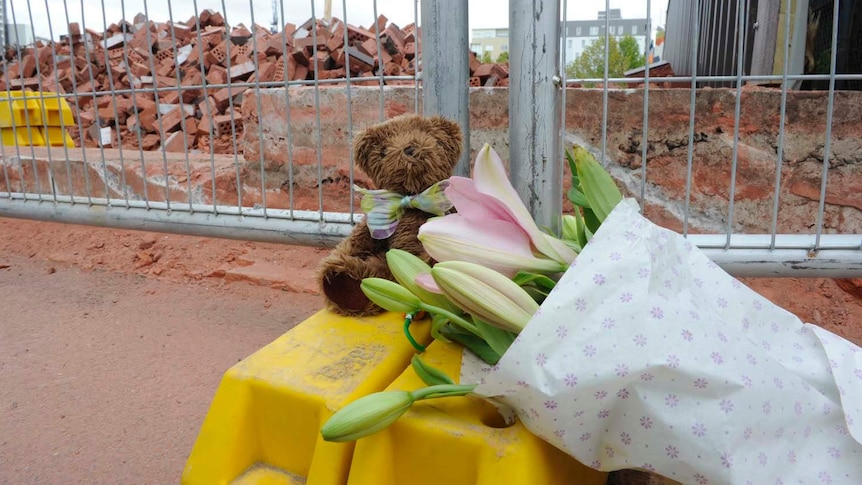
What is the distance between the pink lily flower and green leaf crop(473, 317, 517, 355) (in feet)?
0.28

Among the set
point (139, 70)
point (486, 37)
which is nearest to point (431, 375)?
point (139, 70)

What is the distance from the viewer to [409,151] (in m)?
1.24

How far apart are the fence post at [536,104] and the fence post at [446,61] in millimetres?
141

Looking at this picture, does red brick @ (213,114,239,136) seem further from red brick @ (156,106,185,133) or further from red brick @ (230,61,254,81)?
red brick @ (156,106,185,133)

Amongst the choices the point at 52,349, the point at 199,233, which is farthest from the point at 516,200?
the point at 52,349

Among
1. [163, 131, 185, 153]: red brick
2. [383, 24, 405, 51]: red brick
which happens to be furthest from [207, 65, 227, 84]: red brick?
[383, 24, 405, 51]: red brick

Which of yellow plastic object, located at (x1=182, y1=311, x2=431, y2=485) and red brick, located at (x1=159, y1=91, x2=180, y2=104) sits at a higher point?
red brick, located at (x1=159, y1=91, x2=180, y2=104)

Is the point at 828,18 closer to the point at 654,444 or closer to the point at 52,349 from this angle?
the point at 654,444

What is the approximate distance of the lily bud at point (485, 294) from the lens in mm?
789

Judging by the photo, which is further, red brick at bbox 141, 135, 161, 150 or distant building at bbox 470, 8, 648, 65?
red brick at bbox 141, 135, 161, 150

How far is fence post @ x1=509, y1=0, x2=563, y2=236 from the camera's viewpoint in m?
1.19

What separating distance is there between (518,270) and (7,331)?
2.38 m

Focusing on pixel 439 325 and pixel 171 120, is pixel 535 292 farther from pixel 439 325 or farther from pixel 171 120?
pixel 171 120

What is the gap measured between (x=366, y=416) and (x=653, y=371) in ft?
1.12
